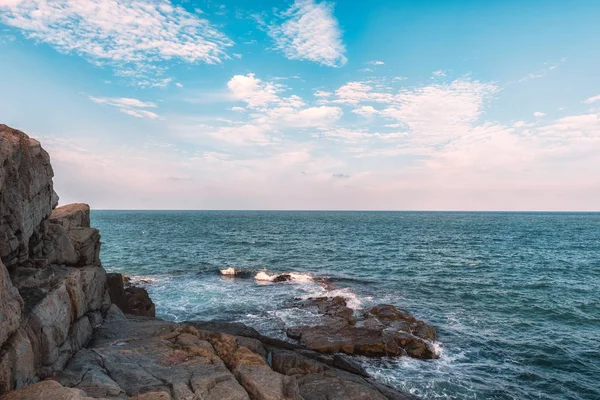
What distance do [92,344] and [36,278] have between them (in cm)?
430

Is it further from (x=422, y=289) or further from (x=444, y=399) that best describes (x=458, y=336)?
(x=422, y=289)

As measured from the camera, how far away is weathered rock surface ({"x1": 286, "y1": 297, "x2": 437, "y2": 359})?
77.9ft

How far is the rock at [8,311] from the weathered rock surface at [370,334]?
17.0 m

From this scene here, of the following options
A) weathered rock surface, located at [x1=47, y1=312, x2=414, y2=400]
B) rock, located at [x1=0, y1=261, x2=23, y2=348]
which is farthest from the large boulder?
weathered rock surface, located at [x1=47, y1=312, x2=414, y2=400]

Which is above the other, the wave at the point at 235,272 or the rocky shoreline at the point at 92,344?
the rocky shoreline at the point at 92,344

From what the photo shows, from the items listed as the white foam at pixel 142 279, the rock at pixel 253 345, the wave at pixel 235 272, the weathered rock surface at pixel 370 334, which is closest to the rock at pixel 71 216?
the rock at pixel 253 345

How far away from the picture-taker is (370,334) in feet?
83.1

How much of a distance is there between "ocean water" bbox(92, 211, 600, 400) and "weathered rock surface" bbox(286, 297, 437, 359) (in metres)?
1.01

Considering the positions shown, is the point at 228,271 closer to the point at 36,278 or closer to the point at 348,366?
the point at 348,366

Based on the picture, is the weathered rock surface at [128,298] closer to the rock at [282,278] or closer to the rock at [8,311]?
the rock at [8,311]

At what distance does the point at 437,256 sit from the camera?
64688 mm

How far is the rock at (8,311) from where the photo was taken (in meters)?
10.8

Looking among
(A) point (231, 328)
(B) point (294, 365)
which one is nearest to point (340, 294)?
(A) point (231, 328)

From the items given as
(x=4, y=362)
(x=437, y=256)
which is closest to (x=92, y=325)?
(x=4, y=362)
